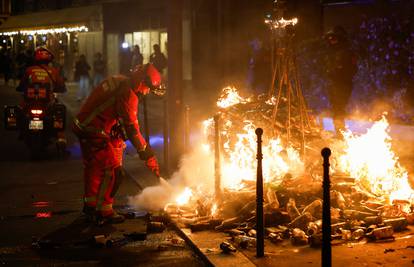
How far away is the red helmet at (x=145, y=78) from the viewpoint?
25.8ft

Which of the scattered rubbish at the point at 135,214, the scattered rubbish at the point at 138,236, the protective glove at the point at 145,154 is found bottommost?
the scattered rubbish at the point at 138,236

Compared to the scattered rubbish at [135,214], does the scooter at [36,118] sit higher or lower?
higher

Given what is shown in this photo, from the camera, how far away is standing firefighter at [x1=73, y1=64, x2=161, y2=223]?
7.86 m

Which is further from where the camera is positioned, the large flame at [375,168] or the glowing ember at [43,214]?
the glowing ember at [43,214]

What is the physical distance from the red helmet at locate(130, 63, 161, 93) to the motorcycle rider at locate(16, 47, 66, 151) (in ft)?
16.8

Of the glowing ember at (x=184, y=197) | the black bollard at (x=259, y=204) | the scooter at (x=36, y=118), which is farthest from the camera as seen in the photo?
the scooter at (x=36, y=118)

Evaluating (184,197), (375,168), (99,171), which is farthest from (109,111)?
(375,168)

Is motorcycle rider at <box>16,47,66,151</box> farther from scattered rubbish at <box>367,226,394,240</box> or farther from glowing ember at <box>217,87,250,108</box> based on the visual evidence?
scattered rubbish at <box>367,226,394,240</box>

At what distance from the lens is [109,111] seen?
7.93m

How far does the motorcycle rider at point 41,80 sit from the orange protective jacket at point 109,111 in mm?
4938

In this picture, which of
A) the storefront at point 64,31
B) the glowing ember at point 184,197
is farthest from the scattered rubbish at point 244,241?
the storefront at point 64,31

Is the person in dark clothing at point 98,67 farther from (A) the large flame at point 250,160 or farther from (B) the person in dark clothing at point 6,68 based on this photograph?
(A) the large flame at point 250,160

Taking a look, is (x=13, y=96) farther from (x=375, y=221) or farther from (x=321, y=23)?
(x=375, y=221)

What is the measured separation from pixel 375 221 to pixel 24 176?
6.42 m
